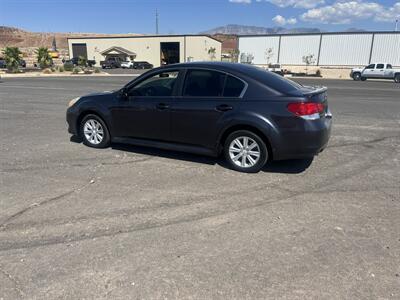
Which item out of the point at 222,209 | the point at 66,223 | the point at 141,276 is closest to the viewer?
the point at 141,276

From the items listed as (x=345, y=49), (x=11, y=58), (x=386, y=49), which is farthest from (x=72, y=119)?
(x=345, y=49)

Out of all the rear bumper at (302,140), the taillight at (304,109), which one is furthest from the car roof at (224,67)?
the rear bumper at (302,140)

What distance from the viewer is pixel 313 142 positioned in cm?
527

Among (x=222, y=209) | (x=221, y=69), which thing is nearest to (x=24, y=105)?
(x=221, y=69)

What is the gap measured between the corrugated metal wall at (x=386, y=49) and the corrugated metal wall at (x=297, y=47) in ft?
→ 31.5

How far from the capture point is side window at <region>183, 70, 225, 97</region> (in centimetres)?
564

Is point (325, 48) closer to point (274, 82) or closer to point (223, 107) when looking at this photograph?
point (274, 82)

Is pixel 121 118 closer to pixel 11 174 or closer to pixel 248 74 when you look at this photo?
pixel 11 174

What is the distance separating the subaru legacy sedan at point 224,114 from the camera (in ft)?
17.2

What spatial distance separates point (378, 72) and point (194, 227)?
43772 mm

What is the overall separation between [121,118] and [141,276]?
12.9ft

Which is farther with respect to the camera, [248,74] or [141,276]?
[248,74]

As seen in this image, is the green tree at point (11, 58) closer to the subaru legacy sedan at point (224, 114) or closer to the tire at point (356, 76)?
the tire at point (356, 76)

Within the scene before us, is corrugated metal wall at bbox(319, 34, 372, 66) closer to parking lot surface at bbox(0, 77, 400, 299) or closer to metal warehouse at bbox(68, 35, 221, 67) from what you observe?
metal warehouse at bbox(68, 35, 221, 67)
